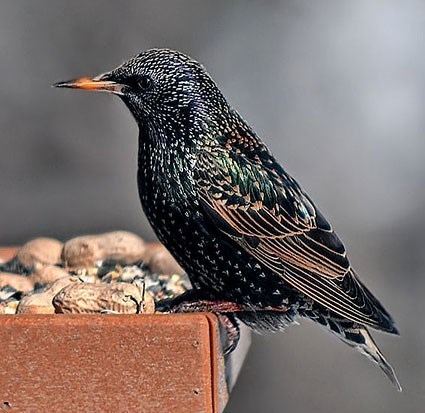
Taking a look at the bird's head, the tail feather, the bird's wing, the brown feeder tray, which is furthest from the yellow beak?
the tail feather

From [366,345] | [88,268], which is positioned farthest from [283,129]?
[366,345]

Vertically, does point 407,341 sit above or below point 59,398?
below

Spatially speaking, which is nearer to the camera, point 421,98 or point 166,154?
point 166,154

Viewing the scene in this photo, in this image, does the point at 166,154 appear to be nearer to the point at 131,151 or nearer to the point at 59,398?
the point at 59,398

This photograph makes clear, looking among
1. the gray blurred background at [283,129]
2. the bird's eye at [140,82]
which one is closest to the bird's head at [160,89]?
the bird's eye at [140,82]

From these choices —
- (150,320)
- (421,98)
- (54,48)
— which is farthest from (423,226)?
(150,320)
